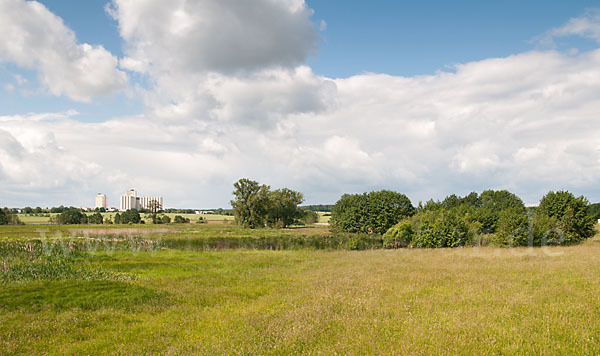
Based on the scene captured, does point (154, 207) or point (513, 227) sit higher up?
point (154, 207)

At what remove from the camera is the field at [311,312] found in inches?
320

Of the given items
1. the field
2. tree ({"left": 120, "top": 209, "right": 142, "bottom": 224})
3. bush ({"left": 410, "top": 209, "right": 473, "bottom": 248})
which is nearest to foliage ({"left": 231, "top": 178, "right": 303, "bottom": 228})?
tree ({"left": 120, "top": 209, "right": 142, "bottom": 224})

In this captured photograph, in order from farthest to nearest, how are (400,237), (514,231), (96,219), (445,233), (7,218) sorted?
(96,219)
(7,218)
(400,237)
(445,233)
(514,231)

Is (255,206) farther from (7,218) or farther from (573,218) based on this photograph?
(573,218)

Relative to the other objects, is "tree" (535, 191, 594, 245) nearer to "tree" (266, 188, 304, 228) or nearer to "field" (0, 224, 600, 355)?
"field" (0, 224, 600, 355)

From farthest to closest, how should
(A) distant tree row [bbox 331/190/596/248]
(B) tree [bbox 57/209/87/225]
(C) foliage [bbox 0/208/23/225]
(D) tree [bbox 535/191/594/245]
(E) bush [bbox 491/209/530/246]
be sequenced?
(B) tree [bbox 57/209/87/225], (C) foliage [bbox 0/208/23/225], (D) tree [bbox 535/191/594/245], (A) distant tree row [bbox 331/190/596/248], (E) bush [bbox 491/209/530/246]

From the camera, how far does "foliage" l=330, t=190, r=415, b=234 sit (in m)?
70.0

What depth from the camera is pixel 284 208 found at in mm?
111000

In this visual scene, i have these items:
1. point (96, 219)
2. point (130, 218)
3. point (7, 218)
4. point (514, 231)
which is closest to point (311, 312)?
point (514, 231)

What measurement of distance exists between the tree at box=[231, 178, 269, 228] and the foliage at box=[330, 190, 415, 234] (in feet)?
94.7

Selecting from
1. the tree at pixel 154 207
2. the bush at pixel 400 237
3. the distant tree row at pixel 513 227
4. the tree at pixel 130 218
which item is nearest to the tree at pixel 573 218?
the distant tree row at pixel 513 227

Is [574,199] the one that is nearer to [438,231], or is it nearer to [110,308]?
[438,231]

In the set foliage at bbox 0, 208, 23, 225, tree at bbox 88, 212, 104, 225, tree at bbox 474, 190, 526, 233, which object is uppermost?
tree at bbox 474, 190, 526, 233

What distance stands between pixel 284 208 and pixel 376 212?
45561mm
